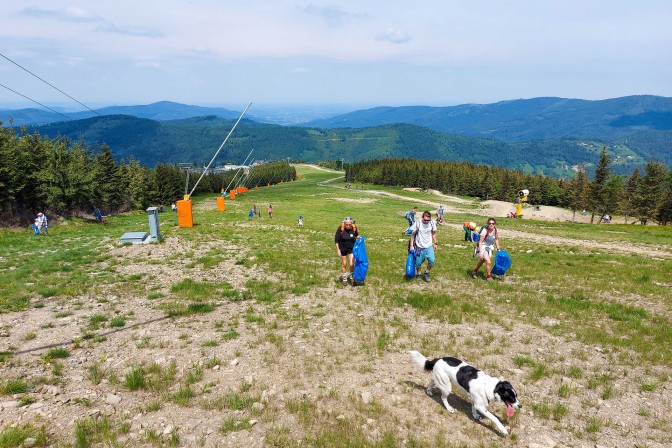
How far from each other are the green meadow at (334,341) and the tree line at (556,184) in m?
79.7

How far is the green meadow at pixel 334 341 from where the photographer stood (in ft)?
20.4

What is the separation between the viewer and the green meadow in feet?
20.4

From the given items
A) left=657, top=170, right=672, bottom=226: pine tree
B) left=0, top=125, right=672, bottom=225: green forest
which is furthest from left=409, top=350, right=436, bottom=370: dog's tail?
left=657, top=170, right=672, bottom=226: pine tree

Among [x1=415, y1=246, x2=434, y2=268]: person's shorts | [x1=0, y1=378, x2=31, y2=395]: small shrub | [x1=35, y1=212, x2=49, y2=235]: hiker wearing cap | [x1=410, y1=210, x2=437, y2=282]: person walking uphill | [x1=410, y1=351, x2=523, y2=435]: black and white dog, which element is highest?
[x1=410, y1=210, x2=437, y2=282]: person walking uphill

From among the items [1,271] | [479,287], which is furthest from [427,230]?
[1,271]

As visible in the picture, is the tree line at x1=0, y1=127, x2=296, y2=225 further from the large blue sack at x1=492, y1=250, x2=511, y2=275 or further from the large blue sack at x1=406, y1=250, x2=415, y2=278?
the large blue sack at x1=492, y1=250, x2=511, y2=275

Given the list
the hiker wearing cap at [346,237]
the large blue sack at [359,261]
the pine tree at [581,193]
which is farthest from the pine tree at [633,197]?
the hiker wearing cap at [346,237]

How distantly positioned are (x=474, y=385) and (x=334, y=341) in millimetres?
4046

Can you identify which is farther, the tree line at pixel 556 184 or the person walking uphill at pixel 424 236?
the tree line at pixel 556 184

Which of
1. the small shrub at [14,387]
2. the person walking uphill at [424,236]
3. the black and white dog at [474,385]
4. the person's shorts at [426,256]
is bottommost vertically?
the small shrub at [14,387]

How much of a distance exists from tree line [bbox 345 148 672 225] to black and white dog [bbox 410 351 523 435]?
9196 cm

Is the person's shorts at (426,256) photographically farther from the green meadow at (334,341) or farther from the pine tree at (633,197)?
the pine tree at (633,197)

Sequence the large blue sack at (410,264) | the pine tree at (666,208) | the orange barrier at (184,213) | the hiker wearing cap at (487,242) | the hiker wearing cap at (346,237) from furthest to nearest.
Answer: the pine tree at (666,208), the orange barrier at (184,213), the large blue sack at (410,264), the hiker wearing cap at (487,242), the hiker wearing cap at (346,237)

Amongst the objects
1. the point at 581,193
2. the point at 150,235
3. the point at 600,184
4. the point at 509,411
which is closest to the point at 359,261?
the point at 509,411
